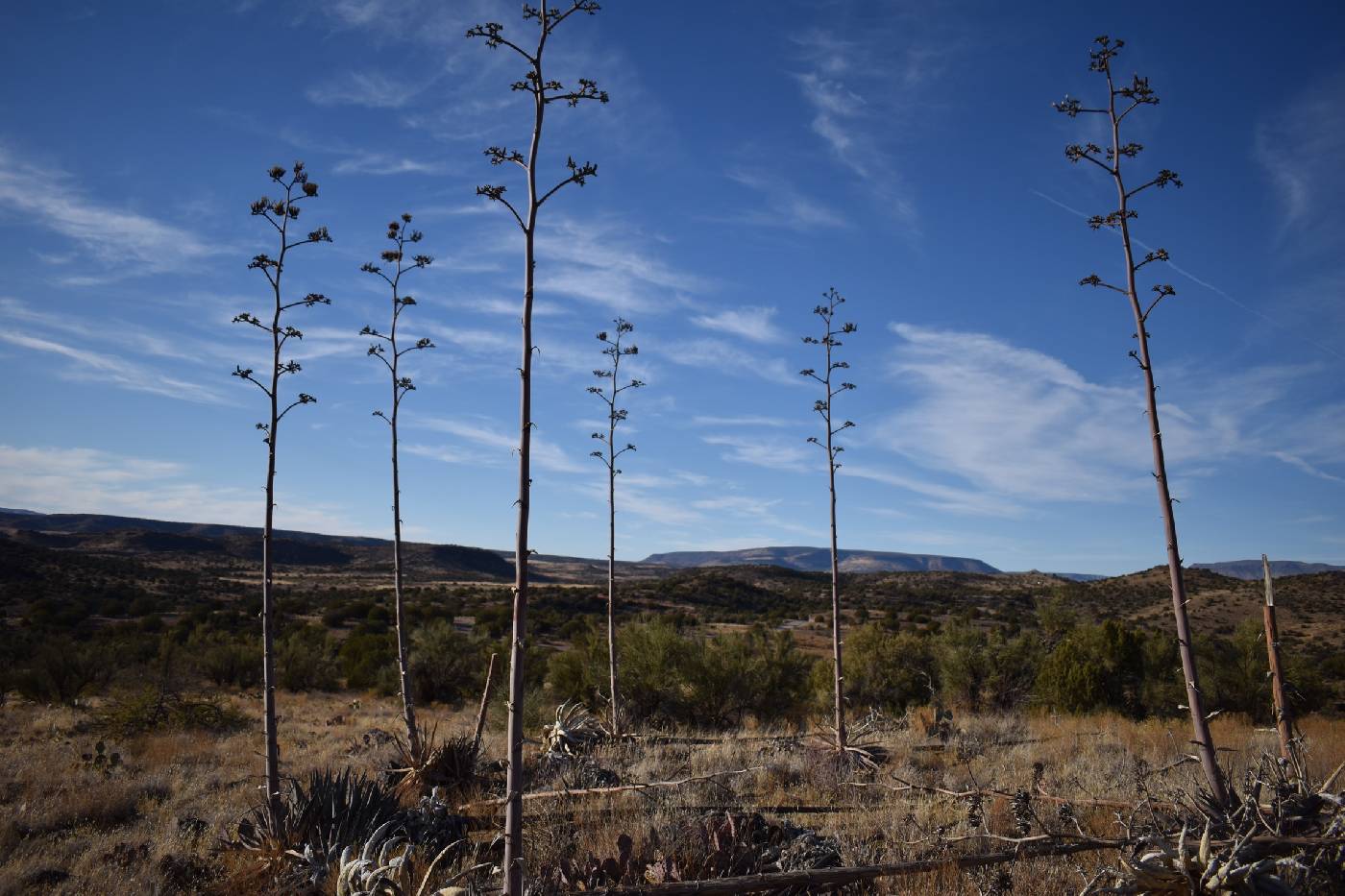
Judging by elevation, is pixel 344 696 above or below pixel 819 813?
below

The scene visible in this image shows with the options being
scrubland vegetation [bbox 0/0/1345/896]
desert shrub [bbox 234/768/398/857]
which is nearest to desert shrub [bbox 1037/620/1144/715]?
scrubland vegetation [bbox 0/0/1345/896]

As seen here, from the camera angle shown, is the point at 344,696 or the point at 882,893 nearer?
the point at 882,893

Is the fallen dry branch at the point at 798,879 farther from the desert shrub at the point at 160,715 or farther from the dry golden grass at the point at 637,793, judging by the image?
the desert shrub at the point at 160,715

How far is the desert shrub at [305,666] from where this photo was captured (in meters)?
23.8

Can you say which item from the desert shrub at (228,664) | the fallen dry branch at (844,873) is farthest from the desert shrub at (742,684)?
the desert shrub at (228,664)

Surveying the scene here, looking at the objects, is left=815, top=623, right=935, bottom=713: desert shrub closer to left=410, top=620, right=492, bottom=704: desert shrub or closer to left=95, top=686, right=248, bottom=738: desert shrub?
left=410, top=620, right=492, bottom=704: desert shrub

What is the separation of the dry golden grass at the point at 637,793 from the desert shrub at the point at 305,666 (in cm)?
823

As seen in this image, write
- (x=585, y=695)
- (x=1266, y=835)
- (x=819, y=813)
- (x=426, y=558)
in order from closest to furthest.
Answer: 1. (x=1266, y=835)
2. (x=819, y=813)
3. (x=585, y=695)
4. (x=426, y=558)

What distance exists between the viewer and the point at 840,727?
1090 centimetres

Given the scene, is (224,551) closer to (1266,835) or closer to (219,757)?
(219,757)

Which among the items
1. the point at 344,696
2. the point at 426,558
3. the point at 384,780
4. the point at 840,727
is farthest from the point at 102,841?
the point at 426,558

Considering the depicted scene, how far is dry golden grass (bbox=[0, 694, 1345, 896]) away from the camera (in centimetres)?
618

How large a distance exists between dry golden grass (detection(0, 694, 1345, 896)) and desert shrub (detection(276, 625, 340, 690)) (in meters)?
8.23

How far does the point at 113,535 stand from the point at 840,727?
4163 inches
